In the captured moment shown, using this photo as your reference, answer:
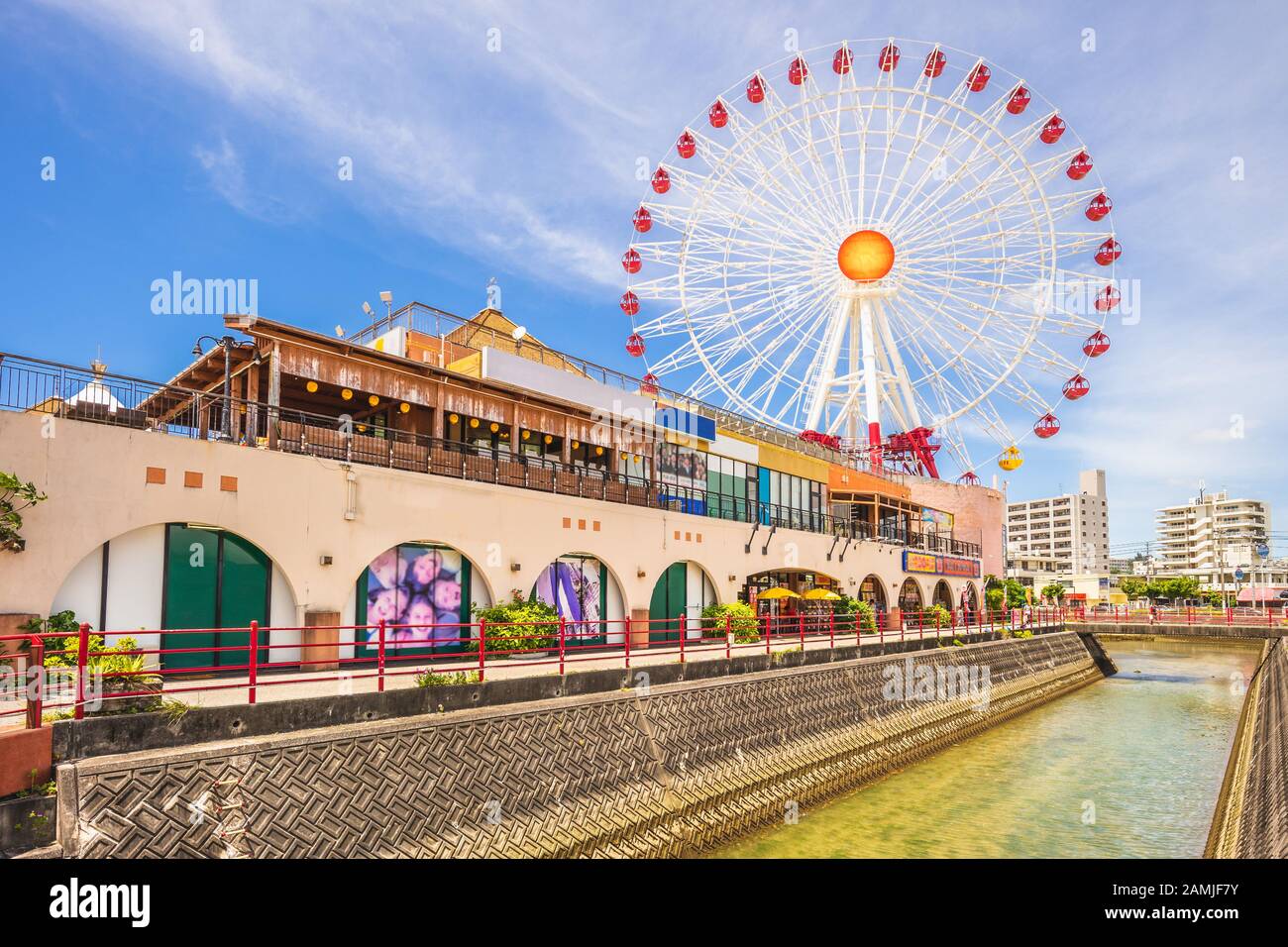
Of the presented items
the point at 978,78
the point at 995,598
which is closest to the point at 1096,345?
the point at 978,78

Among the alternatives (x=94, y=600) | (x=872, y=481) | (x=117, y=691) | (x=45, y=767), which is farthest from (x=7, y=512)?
(x=872, y=481)

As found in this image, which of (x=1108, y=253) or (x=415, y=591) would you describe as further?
(x=1108, y=253)

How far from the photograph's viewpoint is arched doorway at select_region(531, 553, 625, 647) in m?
23.5

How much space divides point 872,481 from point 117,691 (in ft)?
128

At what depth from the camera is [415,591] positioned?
1964cm

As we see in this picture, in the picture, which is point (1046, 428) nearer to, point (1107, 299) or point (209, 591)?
point (1107, 299)

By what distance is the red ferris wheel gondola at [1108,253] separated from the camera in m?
38.2

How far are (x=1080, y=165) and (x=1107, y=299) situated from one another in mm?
6445

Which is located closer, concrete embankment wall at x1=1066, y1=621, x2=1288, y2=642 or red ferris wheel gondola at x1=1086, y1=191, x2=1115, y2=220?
red ferris wheel gondola at x1=1086, y1=191, x2=1115, y2=220

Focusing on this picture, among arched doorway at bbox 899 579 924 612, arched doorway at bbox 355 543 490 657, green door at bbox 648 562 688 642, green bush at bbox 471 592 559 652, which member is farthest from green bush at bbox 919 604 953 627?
arched doorway at bbox 355 543 490 657

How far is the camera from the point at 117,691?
31.4 ft

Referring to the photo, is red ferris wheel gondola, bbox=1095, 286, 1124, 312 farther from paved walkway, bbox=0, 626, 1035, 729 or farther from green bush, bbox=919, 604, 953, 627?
paved walkway, bbox=0, 626, 1035, 729

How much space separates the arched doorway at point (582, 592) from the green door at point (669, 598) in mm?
2091

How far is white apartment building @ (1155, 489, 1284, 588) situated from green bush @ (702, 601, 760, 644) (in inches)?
5262
